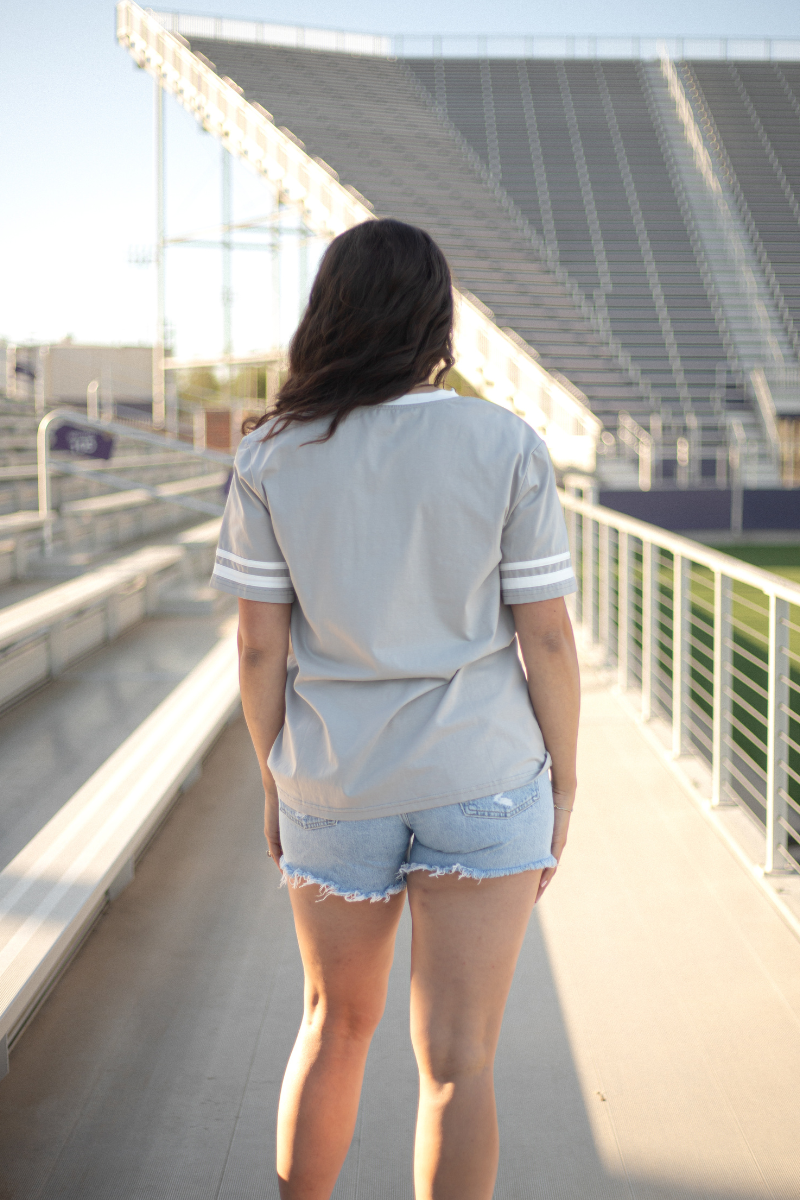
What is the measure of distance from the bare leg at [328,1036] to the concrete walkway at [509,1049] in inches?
11.6

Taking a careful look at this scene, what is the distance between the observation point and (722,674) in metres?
2.74

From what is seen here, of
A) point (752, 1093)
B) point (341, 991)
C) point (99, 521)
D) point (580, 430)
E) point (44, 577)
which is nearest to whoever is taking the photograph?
point (341, 991)

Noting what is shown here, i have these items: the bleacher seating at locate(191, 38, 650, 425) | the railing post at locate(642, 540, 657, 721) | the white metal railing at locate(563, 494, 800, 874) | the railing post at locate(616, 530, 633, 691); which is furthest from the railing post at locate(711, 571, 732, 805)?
the bleacher seating at locate(191, 38, 650, 425)

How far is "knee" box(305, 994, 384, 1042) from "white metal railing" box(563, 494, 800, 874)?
4.41 ft

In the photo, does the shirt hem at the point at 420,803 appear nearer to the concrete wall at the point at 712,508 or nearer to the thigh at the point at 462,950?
the thigh at the point at 462,950

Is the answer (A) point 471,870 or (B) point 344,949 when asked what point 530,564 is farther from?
(B) point 344,949

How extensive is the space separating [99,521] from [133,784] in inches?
190

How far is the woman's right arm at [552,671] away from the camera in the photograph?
3.41ft

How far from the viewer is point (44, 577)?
538cm

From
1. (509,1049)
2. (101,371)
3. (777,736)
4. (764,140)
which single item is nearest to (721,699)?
(777,736)

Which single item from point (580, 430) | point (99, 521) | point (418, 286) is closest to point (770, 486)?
point (580, 430)

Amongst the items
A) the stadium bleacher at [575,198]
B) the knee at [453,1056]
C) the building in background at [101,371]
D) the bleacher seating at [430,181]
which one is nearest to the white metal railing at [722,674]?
the knee at [453,1056]

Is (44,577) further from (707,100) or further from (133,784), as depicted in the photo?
(707,100)

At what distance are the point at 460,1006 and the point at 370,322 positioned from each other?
68 cm
